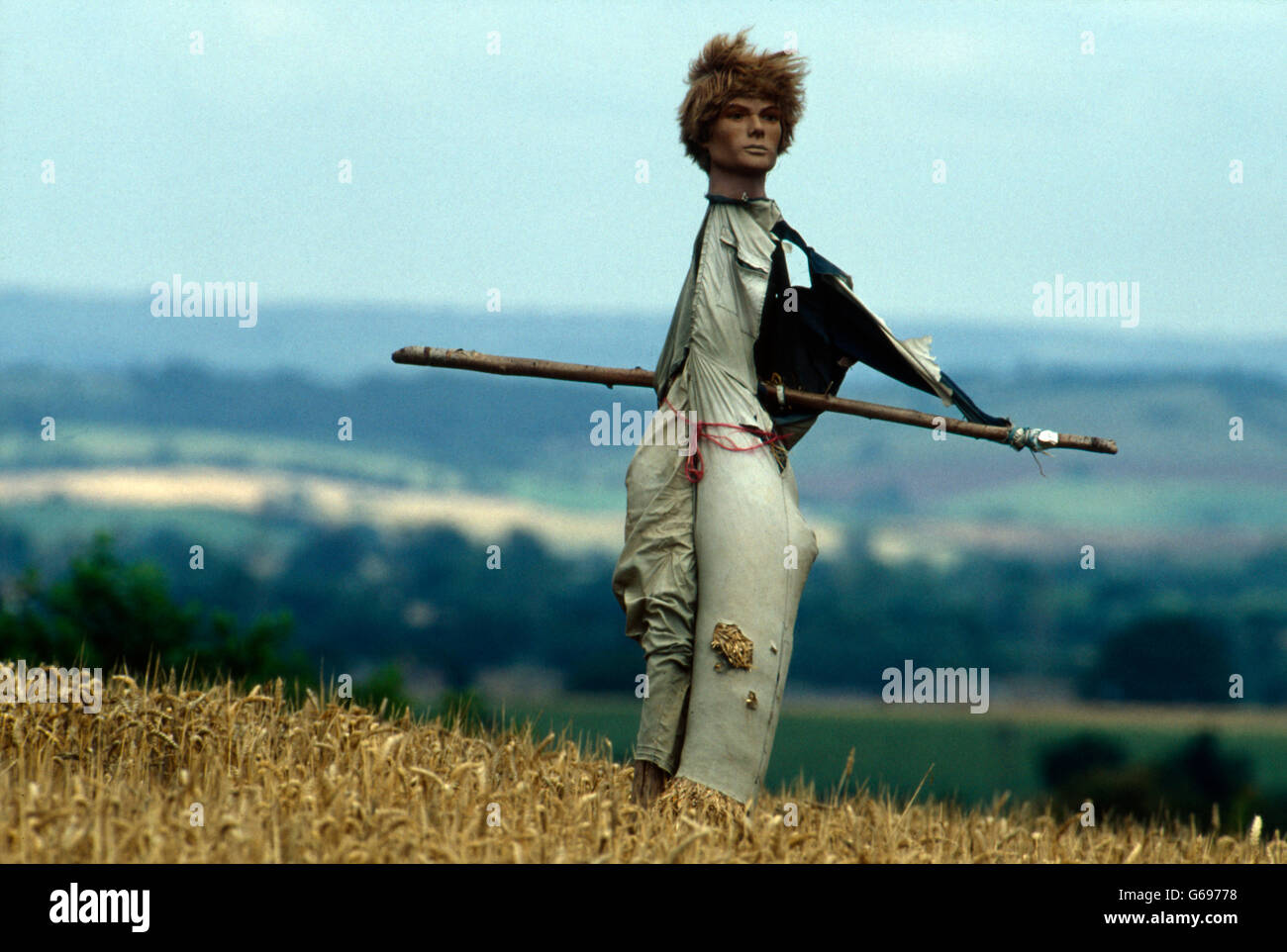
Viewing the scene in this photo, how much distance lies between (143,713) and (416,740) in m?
1.48

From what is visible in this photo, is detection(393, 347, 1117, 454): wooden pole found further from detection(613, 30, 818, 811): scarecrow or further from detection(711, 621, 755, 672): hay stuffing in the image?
detection(711, 621, 755, 672): hay stuffing

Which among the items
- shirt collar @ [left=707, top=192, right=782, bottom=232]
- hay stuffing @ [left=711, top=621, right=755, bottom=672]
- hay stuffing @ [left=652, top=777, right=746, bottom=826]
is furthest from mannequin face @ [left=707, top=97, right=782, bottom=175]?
hay stuffing @ [left=652, top=777, right=746, bottom=826]

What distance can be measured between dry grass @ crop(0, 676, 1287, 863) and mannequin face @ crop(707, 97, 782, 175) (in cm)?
310

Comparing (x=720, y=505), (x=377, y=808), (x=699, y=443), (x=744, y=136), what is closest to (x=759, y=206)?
(x=744, y=136)

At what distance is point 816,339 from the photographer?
7.91 metres

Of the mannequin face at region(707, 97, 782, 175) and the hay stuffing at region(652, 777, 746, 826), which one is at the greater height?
the mannequin face at region(707, 97, 782, 175)

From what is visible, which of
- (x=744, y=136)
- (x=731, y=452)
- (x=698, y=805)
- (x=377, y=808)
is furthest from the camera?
(x=744, y=136)

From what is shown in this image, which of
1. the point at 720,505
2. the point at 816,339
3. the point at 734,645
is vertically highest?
the point at 816,339

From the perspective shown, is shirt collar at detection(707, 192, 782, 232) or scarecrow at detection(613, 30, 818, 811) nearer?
scarecrow at detection(613, 30, 818, 811)

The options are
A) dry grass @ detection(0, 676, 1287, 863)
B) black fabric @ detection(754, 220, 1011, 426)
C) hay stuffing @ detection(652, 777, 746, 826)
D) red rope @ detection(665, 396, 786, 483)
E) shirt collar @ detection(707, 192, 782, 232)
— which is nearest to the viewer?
dry grass @ detection(0, 676, 1287, 863)

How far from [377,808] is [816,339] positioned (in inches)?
123

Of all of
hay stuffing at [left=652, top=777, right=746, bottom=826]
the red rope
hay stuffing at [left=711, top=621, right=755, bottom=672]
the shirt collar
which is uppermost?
the shirt collar

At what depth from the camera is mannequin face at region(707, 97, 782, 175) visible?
25.6ft

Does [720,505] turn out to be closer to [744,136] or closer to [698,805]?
[698,805]
